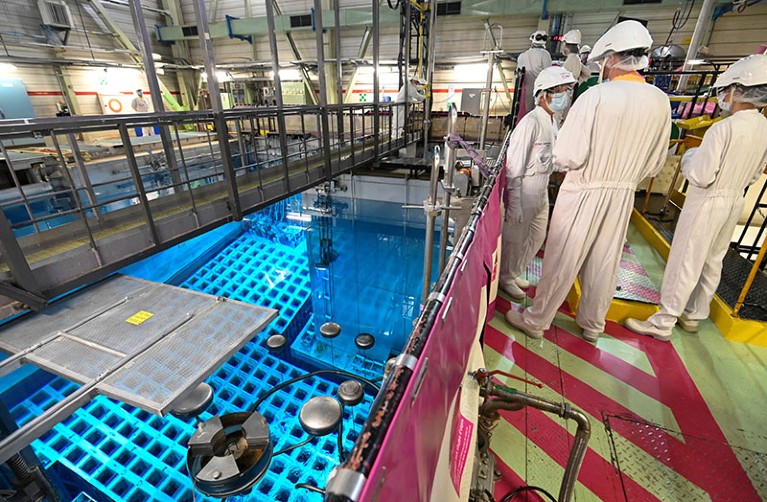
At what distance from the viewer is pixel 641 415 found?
6.86 ft

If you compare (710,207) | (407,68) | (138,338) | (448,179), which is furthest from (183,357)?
(407,68)

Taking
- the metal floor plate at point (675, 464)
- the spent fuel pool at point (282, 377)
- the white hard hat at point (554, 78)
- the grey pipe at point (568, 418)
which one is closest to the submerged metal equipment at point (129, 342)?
the spent fuel pool at point (282, 377)

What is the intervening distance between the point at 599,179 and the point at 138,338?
2982 mm

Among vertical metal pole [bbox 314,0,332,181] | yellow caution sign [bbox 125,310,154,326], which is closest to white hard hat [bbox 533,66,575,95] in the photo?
vertical metal pole [bbox 314,0,332,181]

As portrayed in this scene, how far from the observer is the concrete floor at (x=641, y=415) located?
1.74m

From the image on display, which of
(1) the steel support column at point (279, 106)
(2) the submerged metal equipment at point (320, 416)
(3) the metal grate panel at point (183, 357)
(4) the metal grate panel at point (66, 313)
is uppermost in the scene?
(1) the steel support column at point (279, 106)

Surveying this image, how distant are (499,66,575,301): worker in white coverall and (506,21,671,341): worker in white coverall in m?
0.62

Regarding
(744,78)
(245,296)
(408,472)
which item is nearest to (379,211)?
(245,296)

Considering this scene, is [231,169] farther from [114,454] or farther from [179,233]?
[114,454]

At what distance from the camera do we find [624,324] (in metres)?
2.87

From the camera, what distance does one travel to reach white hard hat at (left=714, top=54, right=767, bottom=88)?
2.04 m

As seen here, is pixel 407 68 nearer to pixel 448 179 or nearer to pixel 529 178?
pixel 529 178

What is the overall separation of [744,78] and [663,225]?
2.59m

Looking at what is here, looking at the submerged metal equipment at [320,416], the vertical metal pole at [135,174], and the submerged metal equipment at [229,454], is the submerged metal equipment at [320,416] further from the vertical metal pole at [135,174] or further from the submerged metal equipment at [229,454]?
the vertical metal pole at [135,174]
